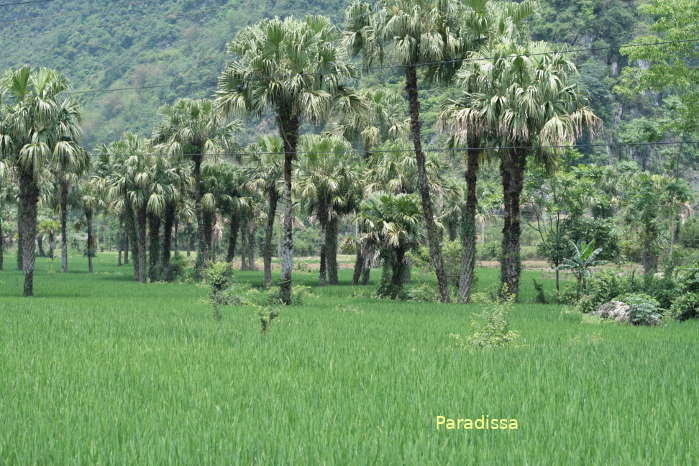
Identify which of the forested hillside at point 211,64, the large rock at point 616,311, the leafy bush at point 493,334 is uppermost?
the forested hillside at point 211,64

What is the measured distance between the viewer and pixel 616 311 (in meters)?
21.5

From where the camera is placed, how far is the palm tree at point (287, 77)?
85.1 feet

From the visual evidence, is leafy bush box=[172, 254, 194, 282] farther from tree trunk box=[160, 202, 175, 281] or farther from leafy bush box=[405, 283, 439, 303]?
leafy bush box=[405, 283, 439, 303]

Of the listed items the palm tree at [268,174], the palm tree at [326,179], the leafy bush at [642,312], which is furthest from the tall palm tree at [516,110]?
the palm tree at [268,174]

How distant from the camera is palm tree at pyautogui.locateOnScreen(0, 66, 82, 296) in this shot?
28.5m

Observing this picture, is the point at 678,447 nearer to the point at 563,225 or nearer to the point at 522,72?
the point at 522,72

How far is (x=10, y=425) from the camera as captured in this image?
7.01 metres

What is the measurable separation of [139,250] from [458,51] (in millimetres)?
29389

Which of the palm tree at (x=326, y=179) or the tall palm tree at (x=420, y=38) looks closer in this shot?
the tall palm tree at (x=420, y=38)

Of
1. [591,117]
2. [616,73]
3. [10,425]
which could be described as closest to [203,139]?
[591,117]

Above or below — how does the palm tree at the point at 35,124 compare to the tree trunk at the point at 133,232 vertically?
above

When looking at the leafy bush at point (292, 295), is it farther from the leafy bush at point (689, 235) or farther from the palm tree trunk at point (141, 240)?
the leafy bush at point (689, 235)

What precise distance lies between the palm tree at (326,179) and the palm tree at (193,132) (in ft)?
17.6

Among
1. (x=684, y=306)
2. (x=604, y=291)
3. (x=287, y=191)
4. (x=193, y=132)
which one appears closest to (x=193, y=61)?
(x=193, y=132)
